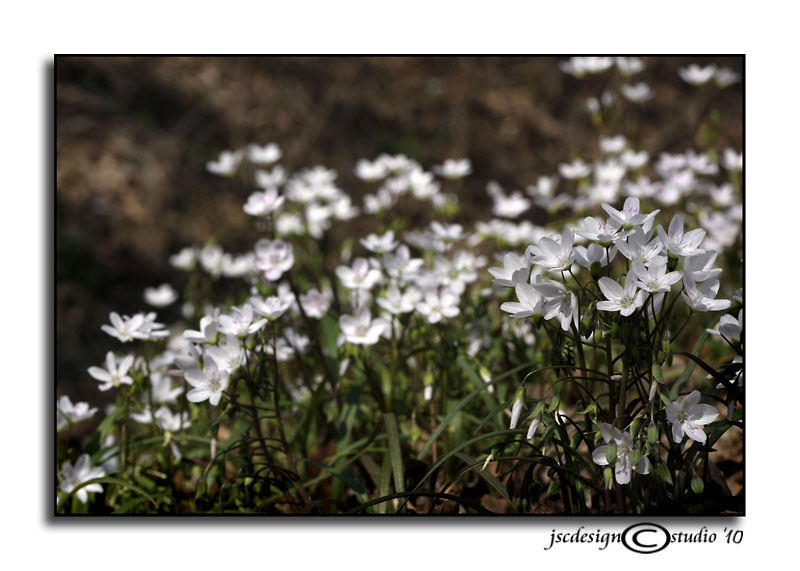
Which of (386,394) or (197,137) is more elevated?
(197,137)

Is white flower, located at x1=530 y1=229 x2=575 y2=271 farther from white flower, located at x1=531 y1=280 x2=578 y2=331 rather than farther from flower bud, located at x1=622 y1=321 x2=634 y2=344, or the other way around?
flower bud, located at x1=622 y1=321 x2=634 y2=344

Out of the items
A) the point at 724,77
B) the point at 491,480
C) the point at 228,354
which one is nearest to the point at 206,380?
the point at 228,354

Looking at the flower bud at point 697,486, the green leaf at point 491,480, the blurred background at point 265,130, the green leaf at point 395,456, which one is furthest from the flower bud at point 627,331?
the blurred background at point 265,130

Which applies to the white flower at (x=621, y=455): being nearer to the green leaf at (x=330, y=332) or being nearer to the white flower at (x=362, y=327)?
the white flower at (x=362, y=327)
